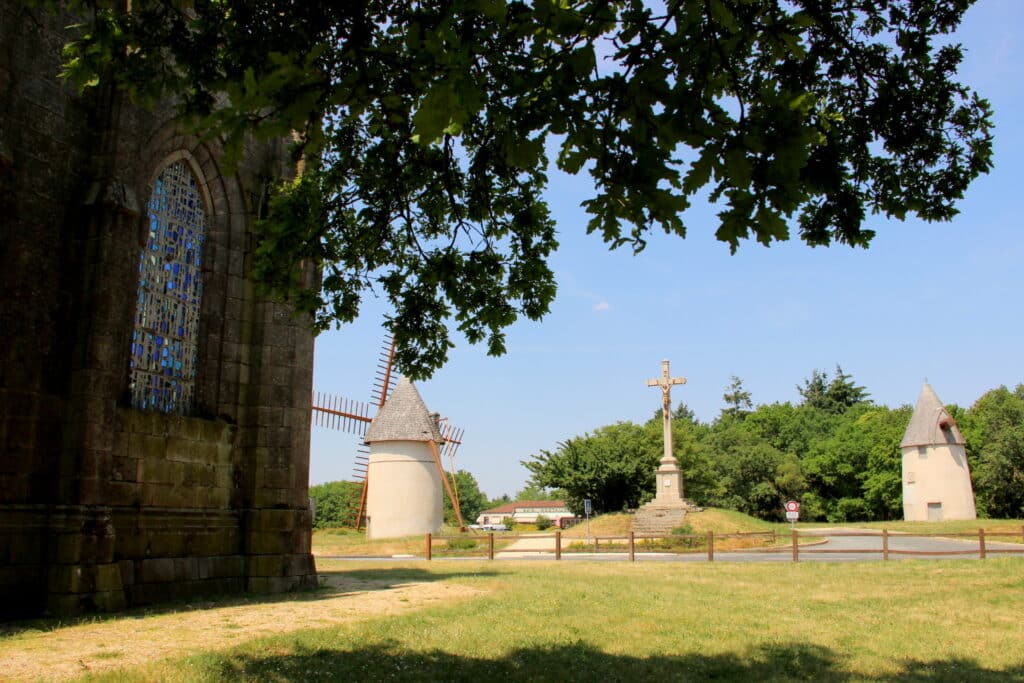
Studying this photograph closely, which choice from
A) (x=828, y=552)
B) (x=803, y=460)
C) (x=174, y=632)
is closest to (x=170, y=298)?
(x=174, y=632)

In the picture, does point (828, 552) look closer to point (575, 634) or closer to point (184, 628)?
point (575, 634)

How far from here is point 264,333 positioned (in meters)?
13.7

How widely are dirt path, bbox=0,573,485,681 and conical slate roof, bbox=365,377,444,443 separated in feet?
75.4

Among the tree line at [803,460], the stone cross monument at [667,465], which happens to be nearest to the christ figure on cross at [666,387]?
the stone cross monument at [667,465]

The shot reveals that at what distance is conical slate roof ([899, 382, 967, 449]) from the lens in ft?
150

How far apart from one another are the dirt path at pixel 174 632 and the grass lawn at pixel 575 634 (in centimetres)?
3

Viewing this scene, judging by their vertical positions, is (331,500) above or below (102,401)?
below

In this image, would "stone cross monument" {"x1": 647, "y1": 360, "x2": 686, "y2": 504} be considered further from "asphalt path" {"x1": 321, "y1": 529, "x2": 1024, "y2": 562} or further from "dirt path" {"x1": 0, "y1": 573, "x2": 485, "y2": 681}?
"dirt path" {"x1": 0, "y1": 573, "x2": 485, "y2": 681}

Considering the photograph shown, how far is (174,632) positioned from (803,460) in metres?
65.9

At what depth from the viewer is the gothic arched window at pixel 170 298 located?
12.1 m

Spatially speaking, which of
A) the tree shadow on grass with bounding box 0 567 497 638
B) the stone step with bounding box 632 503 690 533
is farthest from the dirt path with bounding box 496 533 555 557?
the tree shadow on grass with bounding box 0 567 497 638

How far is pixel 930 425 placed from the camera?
45969 mm

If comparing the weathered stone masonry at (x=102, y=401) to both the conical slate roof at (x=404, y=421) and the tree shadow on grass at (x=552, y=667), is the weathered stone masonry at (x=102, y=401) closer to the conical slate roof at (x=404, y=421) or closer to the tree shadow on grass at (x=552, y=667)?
the tree shadow on grass at (x=552, y=667)

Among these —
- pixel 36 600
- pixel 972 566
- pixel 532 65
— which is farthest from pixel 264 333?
pixel 972 566
